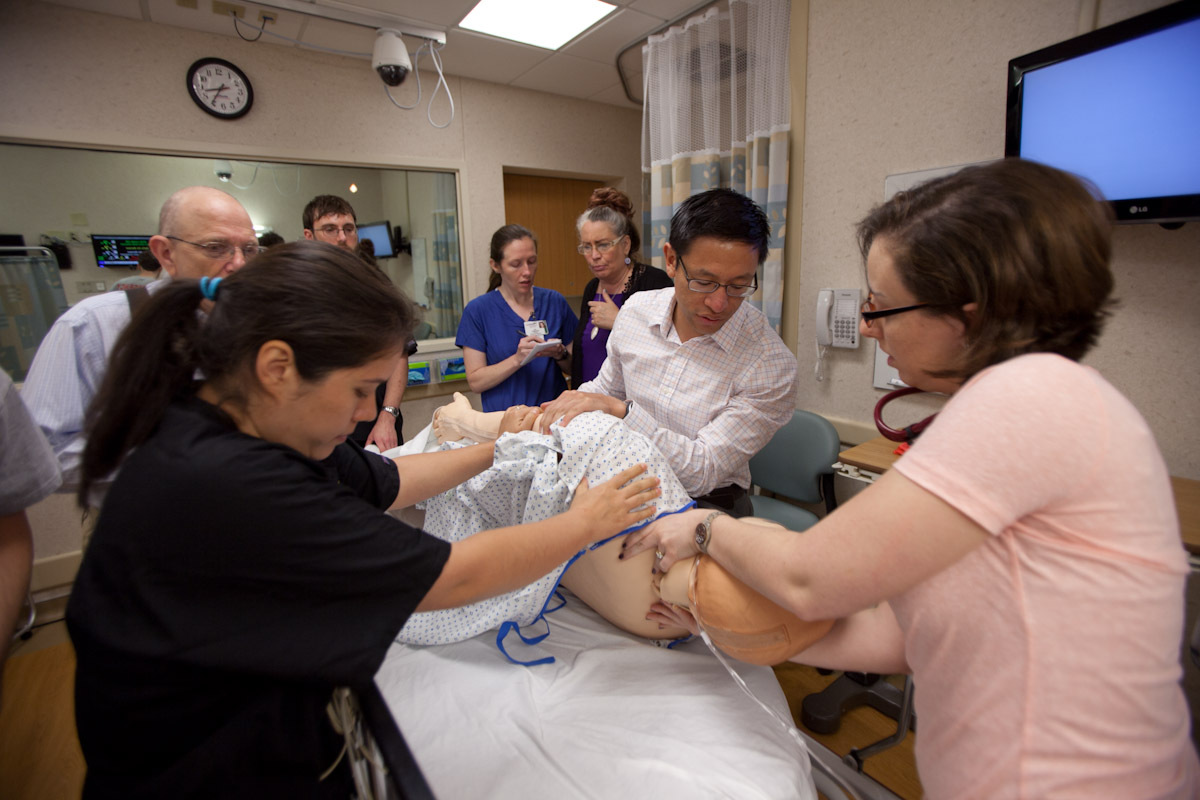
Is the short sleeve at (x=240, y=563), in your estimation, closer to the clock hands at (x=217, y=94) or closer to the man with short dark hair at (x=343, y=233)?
the man with short dark hair at (x=343, y=233)

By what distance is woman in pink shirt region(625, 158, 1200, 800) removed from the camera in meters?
0.58

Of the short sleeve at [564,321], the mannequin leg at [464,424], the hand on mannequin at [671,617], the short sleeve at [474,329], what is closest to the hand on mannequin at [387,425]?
the short sleeve at [474,329]

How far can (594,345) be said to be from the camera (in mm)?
2408

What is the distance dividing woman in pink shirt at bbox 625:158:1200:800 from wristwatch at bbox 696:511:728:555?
0.24 m

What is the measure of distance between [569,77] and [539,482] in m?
3.25

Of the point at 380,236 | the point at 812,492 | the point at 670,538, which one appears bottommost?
the point at 812,492

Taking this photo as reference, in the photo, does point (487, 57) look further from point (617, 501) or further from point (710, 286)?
point (617, 501)

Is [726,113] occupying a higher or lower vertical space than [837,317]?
higher

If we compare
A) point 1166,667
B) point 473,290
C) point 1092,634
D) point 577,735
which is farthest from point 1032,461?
point 473,290

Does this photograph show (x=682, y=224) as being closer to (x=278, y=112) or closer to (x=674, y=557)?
(x=674, y=557)

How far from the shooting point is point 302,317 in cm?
74

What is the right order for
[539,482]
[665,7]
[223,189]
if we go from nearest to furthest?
[539,482] < [665,7] < [223,189]

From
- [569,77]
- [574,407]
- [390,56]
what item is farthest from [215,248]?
[569,77]

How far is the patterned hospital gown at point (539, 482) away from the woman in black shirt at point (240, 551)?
1.38 ft
